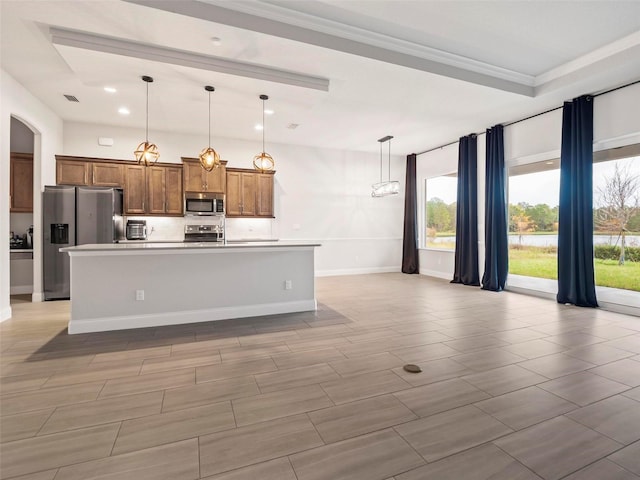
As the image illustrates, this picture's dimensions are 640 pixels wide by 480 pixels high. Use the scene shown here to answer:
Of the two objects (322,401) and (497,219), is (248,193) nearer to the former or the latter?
(497,219)

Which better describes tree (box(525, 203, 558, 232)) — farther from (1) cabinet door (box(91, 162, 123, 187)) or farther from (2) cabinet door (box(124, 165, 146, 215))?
(1) cabinet door (box(91, 162, 123, 187))

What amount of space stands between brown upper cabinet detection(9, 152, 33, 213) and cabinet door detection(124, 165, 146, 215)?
175cm

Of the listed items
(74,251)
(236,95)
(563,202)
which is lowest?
(74,251)

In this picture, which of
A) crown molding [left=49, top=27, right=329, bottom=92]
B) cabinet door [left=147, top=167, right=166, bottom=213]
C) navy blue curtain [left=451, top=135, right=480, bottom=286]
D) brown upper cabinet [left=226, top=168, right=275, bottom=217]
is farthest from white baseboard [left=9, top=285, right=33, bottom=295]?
navy blue curtain [left=451, top=135, right=480, bottom=286]

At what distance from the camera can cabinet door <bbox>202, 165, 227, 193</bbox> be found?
22.1 feet

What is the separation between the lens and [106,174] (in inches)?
245

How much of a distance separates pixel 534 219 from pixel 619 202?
51.3 inches

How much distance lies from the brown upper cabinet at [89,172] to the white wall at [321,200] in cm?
38

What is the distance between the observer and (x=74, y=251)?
351cm

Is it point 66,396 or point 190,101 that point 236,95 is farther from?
point 66,396

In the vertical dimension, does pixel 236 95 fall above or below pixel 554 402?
above

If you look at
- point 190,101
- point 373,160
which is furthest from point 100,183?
point 373,160

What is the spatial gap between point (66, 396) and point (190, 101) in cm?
426

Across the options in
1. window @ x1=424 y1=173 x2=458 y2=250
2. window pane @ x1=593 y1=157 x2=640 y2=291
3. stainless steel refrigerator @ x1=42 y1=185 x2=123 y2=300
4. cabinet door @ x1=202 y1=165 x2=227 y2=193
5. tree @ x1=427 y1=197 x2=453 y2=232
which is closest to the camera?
window pane @ x1=593 y1=157 x2=640 y2=291
